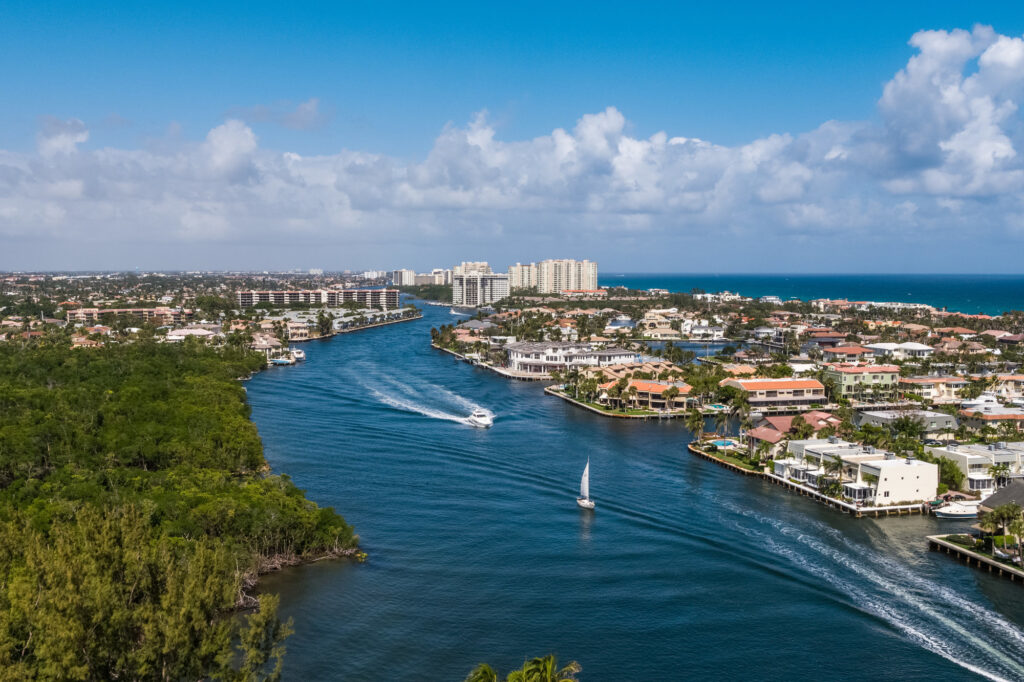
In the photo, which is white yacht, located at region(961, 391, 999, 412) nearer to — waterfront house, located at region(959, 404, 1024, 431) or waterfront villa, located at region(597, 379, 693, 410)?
waterfront house, located at region(959, 404, 1024, 431)

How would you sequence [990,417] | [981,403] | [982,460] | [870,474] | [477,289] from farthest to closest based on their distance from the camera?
1. [477,289]
2. [981,403]
3. [990,417]
4. [982,460]
5. [870,474]

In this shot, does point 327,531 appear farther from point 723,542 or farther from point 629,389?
point 629,389

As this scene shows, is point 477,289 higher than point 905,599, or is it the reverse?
point 477,289

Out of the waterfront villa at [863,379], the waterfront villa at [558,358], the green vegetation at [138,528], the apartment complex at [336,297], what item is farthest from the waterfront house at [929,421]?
the apartment complex at [336,297]

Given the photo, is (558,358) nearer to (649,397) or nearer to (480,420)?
(649,397)

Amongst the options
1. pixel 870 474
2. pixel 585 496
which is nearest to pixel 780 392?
pixel 870 474

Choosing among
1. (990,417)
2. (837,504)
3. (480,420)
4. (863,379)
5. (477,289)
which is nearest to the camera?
(837,504)

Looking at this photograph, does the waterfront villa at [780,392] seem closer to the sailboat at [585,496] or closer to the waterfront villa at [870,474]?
the waterfront villa at [870,474]

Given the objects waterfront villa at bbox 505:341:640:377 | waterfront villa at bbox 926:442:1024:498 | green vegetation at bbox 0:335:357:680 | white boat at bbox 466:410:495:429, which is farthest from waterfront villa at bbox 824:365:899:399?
green vegetation at bbox 0:335:357:680
